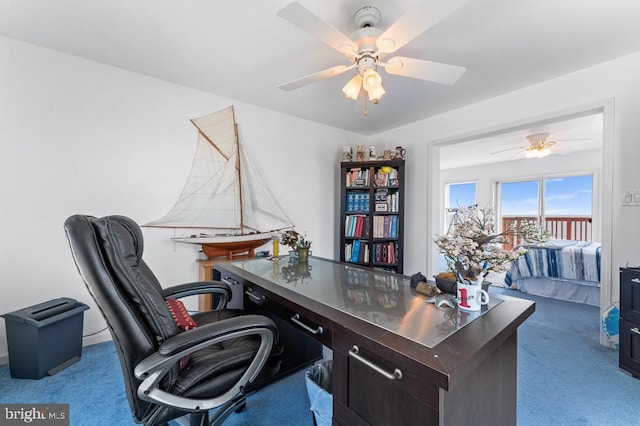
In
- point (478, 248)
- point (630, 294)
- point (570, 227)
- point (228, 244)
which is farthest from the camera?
point (570, 227)

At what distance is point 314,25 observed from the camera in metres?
1.32

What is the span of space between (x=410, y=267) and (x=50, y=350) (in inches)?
143

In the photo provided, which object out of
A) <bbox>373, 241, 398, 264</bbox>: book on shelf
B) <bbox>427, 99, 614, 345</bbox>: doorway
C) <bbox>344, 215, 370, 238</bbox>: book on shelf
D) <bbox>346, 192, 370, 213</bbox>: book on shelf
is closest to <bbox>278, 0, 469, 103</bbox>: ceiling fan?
<bbox>427, 99, 614, 345</bbox>: doorway

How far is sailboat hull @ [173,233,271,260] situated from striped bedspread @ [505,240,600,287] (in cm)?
324

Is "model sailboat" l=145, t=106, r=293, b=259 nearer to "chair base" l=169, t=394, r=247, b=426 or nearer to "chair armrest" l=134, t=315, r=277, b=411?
"chair base" l=169, t=394, r=247, b=426

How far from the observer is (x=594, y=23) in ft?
5.62

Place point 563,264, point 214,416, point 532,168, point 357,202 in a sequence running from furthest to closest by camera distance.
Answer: point 532,168 < point 357,202 < point 563,264 < point 214,416

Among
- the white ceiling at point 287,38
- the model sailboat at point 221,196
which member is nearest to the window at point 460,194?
the white ceiling at point 287,38

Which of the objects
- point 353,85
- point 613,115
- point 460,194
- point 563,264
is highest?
point 353,85

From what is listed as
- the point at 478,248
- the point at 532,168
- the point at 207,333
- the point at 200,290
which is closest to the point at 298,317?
the point at 207,333

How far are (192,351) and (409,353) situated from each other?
683 mm

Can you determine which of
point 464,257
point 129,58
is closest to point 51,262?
point 129,58

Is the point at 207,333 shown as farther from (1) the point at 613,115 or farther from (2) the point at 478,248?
(1) the point at 613,115

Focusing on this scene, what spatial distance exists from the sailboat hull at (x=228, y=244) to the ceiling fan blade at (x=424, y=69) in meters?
2.02
